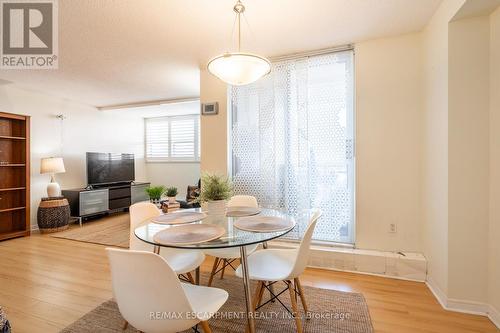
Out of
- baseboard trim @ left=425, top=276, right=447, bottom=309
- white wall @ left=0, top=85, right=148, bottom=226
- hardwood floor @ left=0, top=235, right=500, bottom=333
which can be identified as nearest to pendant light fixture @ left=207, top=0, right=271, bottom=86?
hardwood floor @ left=0, top=235, right=500, bottom=333

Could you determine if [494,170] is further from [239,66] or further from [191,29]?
[191,29]

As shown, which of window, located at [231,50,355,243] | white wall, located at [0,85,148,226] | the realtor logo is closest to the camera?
the realtor logo

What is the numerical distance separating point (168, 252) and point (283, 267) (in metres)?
0.95

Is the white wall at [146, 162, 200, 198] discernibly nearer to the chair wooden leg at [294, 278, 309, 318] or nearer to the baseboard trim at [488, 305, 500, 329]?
the chair wooden leg at [294, 278, 309, 318]

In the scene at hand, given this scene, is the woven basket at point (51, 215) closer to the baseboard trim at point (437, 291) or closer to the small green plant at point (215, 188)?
the small green plant at point (215, 188)

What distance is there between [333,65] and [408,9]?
84 cm

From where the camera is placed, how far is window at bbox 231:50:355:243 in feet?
9.12

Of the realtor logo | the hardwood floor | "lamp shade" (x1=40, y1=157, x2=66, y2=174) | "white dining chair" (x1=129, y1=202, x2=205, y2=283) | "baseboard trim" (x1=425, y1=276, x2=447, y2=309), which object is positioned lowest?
the hardwood floor

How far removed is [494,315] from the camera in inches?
69.0

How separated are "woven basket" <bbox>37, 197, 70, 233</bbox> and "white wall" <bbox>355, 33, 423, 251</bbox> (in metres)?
4.68

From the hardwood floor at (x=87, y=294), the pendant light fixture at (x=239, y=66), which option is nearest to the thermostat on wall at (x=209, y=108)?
the pendant light fixture at (x=239, y=66)

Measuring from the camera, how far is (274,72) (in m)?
3.02

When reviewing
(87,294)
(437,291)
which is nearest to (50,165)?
(87,294)

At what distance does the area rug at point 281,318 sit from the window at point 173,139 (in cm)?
467
